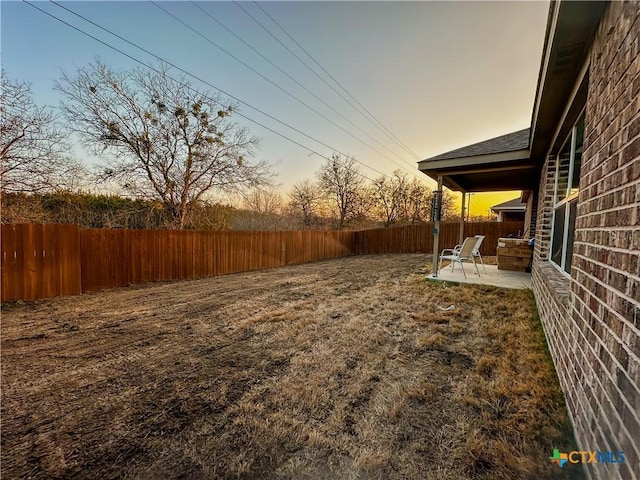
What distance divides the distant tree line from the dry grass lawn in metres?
3.84

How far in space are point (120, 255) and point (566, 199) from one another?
24.6 feet

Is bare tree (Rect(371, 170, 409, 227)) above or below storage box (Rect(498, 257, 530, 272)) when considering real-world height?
above

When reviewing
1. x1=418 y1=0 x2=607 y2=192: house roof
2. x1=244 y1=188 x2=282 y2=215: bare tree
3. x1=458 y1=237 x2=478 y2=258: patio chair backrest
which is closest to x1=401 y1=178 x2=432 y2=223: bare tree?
x1=244 y1=188 x2=282 y2=215: bare tree

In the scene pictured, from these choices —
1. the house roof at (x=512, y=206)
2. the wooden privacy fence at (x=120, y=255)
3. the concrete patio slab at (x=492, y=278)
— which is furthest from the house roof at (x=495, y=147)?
the house roof at (x=512, y=206)

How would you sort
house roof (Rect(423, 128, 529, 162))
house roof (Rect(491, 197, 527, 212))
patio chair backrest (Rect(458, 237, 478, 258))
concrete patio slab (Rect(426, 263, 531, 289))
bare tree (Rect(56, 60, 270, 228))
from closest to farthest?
1. concrete patio slab (Rect(426, 263, 531, 289))
2. house roof (Rect(423, 128, 529, 162))
3. patio chair backrest (Rect(458, 237, 478, 258))
4. bare tree (Rect(56, 60, 270, 228))
5. house roof (Rect(491, 197, 527, 212))

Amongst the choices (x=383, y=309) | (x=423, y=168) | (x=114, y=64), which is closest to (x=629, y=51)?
(x=383, y=309)

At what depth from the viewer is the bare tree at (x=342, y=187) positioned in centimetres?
1908

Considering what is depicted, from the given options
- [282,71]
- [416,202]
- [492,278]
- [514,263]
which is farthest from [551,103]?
[416,202]

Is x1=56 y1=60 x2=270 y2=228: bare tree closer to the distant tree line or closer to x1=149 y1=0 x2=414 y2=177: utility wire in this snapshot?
the distant tree line

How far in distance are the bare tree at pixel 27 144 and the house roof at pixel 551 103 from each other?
8151 millimetres

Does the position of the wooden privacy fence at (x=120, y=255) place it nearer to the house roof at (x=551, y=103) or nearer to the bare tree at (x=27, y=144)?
the bare tree at (x=27, y=144)

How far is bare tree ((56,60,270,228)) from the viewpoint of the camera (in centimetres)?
825

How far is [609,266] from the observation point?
3.96 ft

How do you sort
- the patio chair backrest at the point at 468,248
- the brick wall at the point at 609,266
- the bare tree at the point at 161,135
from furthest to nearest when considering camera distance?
1. the bare tree at the point at 161,135
2. the patio chair backrest at the point at 468,248
3. the brick wall at the point at 609,266
